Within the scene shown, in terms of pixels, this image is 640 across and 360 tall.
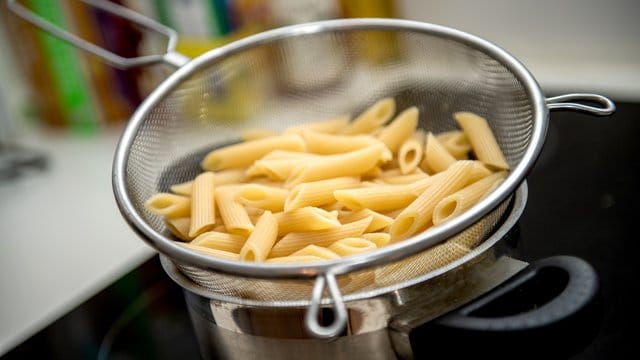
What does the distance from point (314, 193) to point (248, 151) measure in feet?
0.47

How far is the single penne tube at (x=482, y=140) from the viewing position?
0.69 metres

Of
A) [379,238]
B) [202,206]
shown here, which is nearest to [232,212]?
[202,206]

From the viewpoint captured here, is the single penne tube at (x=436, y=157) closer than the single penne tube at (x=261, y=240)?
No

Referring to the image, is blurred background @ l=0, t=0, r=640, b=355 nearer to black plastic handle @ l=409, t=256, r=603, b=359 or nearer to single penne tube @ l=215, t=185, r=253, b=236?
single penne tube @ l=215, t=185, r=253, b=236

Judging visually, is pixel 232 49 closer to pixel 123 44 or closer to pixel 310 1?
pixel 310 1

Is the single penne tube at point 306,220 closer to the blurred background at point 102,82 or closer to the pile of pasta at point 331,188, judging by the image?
the pile of pasta at point 331,188

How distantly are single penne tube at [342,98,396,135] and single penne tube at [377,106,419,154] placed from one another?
27 mm

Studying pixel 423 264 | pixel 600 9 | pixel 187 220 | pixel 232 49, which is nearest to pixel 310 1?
pixel 232 49

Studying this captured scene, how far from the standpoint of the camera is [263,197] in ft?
2.23

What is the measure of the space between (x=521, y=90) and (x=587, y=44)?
425 mm

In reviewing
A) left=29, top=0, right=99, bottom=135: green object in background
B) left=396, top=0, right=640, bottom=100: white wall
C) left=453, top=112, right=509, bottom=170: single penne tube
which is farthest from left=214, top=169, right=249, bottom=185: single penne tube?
left=29, top=0, right=99, bottom=135: green object in background

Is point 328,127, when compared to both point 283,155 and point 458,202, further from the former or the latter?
A: point 458,202

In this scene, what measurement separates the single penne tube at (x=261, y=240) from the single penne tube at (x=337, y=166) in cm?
6

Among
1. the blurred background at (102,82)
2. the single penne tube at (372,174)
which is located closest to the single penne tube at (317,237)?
the single penne tube at (372,174)
